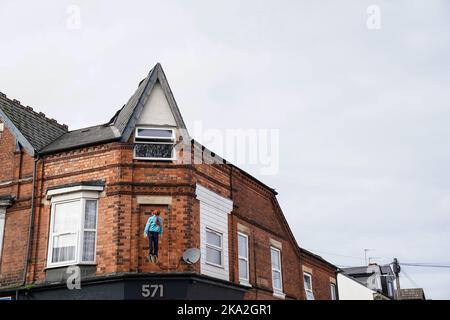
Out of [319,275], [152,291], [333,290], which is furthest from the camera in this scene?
[333,290]

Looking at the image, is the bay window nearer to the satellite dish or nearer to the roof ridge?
the satellite dish

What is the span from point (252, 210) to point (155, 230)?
561 centimetres

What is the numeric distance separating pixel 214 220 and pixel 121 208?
325cm

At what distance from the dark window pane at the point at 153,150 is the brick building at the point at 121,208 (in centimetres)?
3

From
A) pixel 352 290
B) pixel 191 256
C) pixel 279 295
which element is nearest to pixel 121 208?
pixel 191 256

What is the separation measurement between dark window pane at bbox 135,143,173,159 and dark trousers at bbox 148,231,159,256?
8.06ft

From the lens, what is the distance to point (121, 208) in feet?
53.0

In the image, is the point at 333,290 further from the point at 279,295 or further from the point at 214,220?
the point at 214,220

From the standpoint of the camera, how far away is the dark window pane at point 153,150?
17.1m

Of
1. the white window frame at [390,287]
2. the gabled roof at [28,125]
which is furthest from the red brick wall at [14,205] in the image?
the white window frame at [390,287]

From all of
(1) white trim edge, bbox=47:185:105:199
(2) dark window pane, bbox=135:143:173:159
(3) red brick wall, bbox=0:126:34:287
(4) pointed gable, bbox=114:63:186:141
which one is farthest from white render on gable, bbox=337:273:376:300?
(3) red brick wall, bbox=0:126:34:287

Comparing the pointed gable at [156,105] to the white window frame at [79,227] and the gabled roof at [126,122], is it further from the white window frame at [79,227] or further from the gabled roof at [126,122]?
the white window frame at [79,227]

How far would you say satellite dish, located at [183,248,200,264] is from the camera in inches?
619
